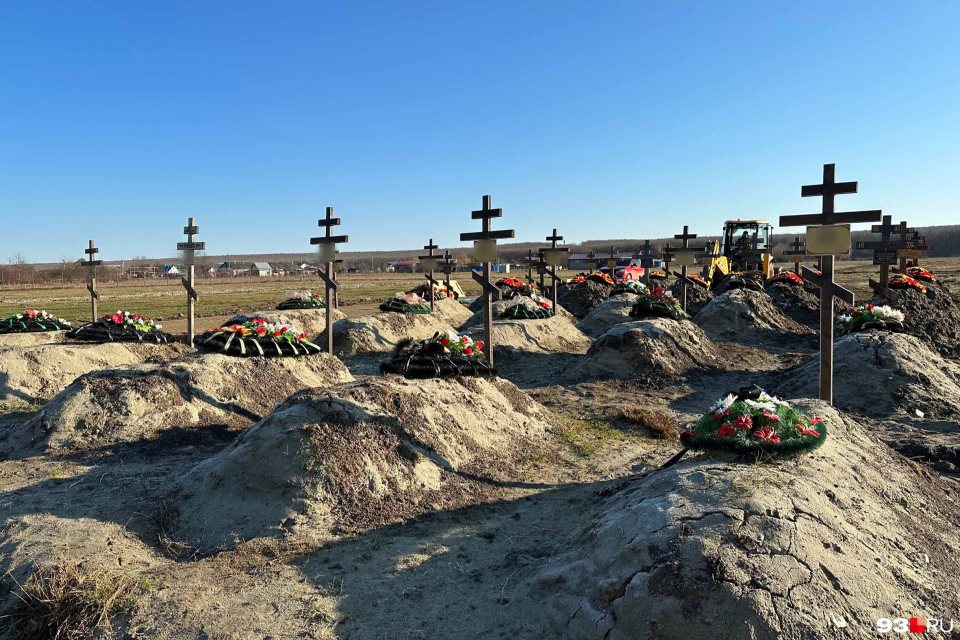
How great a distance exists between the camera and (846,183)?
780 centimetres

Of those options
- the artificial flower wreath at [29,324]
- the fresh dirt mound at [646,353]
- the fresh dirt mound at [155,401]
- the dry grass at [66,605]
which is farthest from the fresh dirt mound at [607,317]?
the dry grass at [66,605]

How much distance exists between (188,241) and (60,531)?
9.79 metres

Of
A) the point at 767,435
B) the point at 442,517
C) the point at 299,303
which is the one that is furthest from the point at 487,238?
the point at 299,303

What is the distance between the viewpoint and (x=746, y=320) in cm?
1909

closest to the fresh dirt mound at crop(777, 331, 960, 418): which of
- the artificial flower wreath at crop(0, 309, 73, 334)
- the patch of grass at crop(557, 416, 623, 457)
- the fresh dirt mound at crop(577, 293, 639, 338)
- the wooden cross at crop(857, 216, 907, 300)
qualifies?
the patch of grass at crop(557, 416, 623, 457)

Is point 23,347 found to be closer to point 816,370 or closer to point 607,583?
point 607,583

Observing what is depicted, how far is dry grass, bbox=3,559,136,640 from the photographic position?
423 cm

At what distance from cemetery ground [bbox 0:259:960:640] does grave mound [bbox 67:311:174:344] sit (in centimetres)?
360

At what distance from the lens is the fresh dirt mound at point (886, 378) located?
10.0 meters

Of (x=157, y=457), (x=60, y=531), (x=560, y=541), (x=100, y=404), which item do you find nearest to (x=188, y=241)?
(x=100, y=404)

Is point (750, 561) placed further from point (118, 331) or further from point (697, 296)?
point (697, 296)

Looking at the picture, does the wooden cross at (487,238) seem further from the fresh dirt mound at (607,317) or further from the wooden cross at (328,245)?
the fresh dirt mound at (607,317)

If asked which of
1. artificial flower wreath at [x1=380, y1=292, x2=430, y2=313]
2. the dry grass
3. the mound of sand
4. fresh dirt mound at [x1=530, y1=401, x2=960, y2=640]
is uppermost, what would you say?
artificial flower wreath at [x1=380, y1=292, x2=430, y2=313]

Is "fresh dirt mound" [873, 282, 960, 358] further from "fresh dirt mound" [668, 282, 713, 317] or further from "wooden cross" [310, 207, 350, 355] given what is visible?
"wooden cross" [310, 207, 350, 355]
